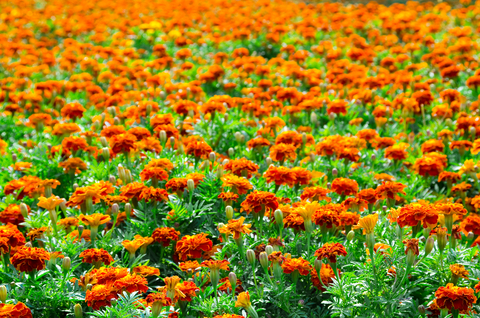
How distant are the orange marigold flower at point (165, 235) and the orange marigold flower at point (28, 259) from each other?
621 mm

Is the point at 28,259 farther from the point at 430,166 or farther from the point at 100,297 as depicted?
the point at 430,166

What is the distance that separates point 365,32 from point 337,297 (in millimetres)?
6250

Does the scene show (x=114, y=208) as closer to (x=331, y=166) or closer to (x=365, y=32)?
(x=331, y=166)

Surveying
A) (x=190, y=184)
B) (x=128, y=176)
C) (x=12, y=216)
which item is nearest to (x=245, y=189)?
(x=190, y=184)

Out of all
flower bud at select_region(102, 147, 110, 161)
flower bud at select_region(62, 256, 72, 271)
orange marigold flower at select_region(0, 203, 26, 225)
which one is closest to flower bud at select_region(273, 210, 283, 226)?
flower bud at select_region(62, 256, 72, 271)

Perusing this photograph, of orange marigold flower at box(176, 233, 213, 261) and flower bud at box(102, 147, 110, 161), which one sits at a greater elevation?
flower bud at box(102, 147, 110, 161)

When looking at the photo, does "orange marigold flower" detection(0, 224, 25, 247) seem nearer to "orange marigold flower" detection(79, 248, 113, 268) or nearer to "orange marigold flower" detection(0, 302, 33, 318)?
"orange marigold flower" detection(79, 248, 113, 268)

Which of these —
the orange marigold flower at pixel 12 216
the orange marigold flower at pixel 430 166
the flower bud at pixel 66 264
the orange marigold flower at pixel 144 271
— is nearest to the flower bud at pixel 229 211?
the orange marigold flower at pixel 144 271

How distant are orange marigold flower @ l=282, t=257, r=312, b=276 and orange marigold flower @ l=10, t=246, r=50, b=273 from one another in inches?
49.3

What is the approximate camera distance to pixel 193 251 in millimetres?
2645

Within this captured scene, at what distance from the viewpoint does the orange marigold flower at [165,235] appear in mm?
2877

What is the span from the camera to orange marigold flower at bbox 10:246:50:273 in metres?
2.50

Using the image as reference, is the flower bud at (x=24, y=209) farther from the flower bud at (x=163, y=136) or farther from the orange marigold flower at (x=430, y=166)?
the orange marigold flower at (x=430, y=166)

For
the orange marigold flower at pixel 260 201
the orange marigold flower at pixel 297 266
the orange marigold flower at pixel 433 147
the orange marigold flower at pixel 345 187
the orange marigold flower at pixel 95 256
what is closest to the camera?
the orange marigold flower at pixel 297 266
